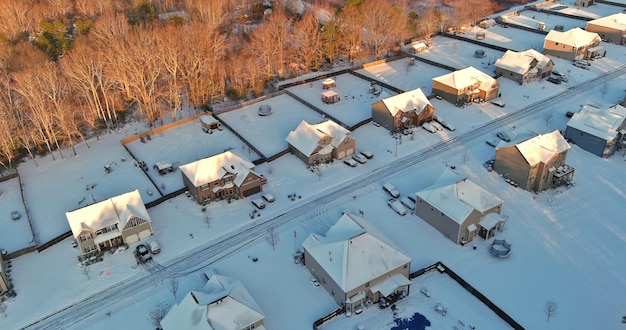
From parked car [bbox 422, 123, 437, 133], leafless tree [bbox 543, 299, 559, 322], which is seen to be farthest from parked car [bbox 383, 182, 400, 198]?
leafless tree [bbox 543, 299, 559, 322]

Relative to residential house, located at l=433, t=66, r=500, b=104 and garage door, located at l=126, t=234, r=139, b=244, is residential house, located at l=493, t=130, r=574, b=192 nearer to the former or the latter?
residential house, located at l=433, t=66, r=500, b=104

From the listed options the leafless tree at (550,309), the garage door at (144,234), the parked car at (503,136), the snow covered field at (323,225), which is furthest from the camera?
the parked car at (503,136)

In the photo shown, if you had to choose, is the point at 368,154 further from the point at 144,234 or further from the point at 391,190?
the point at 144,234

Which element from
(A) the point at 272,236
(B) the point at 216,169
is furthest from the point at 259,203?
(B) the point at 216,169

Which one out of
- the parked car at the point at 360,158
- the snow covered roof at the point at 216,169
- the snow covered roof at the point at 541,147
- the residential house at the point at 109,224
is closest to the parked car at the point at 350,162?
the parked car at the point at 360,158

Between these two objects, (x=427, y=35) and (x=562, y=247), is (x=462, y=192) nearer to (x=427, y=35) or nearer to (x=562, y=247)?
(x=562, y=247)

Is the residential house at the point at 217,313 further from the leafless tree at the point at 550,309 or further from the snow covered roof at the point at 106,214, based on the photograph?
the leafless tree at the point at 550,309
